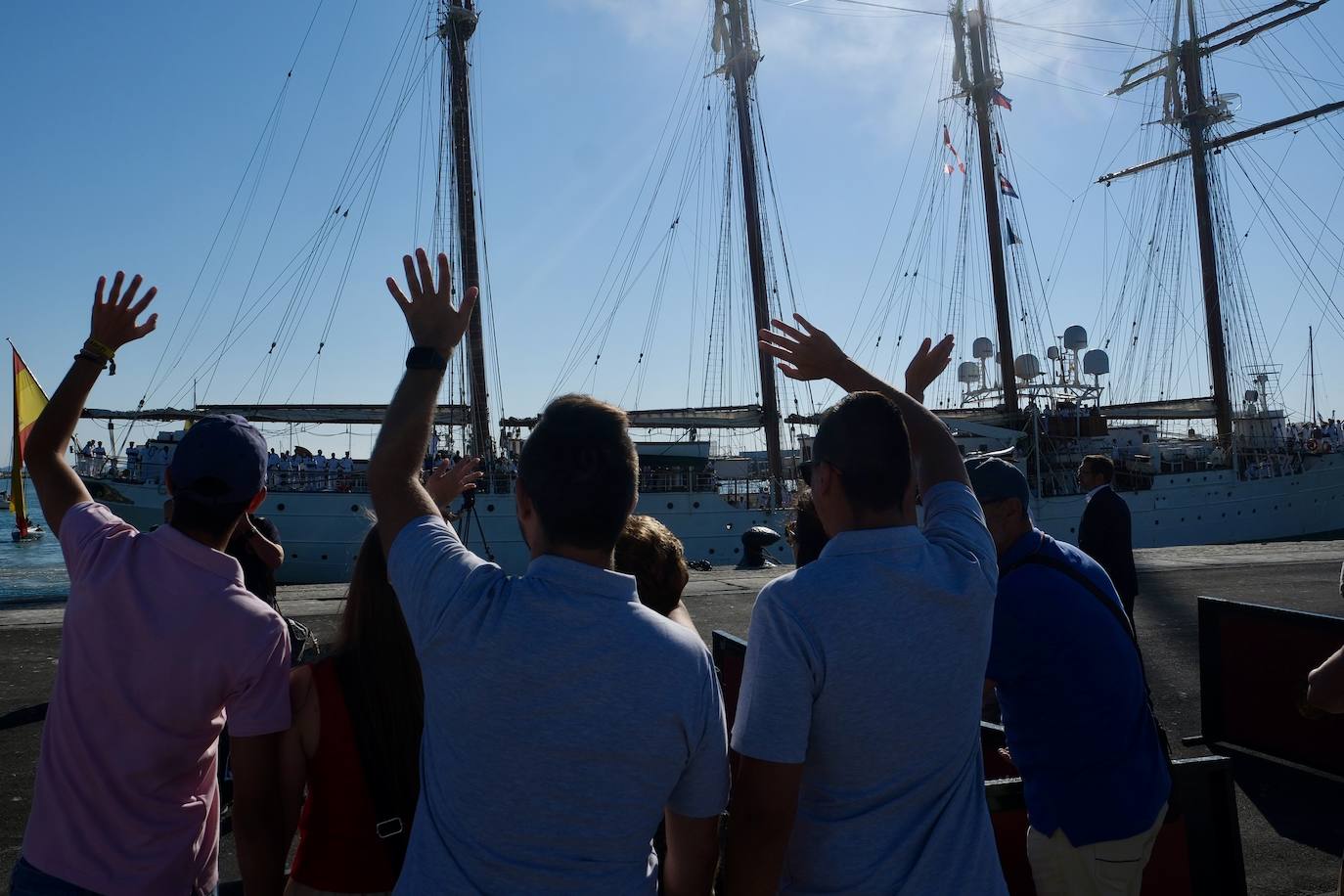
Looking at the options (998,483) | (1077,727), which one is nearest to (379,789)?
(1077,727)

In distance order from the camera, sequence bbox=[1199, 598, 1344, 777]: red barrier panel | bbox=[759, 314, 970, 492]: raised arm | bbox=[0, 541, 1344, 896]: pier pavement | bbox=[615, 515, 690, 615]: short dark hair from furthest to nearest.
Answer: bbox=[1199, 598, 1344, 777]: red barrier panel → bbox=[0, 541, 1344, 896]: pier pavement → bbox=[615, 515, 690, 615]: short dark hair → bbox=[759, 314, 970, 492]: raised arm

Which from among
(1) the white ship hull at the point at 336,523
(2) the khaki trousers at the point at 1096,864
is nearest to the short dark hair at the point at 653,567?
(2) the khaki trousers at the point at 1096,864

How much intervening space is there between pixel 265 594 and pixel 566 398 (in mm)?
4082

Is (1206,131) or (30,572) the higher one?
(1206,131)

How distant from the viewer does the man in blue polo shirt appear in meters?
2.49

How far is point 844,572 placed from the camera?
1831mm

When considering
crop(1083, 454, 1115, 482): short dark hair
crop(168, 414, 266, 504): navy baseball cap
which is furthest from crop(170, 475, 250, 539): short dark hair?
crop(1083, 454, 1115, 482): short dark hair

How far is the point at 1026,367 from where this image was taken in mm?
39938

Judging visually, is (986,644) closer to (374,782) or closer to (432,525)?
(432,525)

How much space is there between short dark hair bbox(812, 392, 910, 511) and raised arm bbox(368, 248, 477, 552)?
838 mm

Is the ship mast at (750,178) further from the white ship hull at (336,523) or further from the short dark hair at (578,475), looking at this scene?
the short dark hair at (578,475)

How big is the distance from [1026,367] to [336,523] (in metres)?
29.6

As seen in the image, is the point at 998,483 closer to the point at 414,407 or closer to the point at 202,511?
the point at 414,407

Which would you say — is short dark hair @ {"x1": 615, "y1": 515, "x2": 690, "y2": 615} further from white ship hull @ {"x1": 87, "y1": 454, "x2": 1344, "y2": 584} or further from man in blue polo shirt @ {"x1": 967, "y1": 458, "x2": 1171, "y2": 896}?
white ship hull @ {"x1": 87, "y1": 454, "x2": 1344, "y2": 584}
